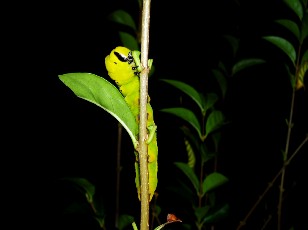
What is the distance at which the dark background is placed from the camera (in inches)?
96.0

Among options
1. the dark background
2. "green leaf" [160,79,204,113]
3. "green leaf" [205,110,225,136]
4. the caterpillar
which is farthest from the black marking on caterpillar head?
the dark background

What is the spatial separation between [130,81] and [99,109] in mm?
2086

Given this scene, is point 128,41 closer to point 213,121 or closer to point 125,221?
point 213,121

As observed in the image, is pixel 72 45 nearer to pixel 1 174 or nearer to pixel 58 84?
pixel 58 84

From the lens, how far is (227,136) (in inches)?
98.1

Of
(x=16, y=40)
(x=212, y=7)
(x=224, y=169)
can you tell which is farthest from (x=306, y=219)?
(x=16, y=40)

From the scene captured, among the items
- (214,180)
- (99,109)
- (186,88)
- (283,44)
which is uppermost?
(283,44)

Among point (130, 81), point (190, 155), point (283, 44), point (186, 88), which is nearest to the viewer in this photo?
point (130, 81)

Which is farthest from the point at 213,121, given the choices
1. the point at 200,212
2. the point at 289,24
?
the point at 289,24

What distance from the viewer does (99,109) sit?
2.43 meters

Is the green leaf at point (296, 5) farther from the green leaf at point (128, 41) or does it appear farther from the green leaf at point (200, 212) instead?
the green leaf at point (200, 212)

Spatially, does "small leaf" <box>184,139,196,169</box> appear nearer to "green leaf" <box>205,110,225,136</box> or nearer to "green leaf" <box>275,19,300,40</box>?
"green leaf" <box>205,110,225,136</box>

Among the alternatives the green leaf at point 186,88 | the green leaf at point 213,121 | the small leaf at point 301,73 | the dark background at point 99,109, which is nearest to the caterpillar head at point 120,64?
the green leaf at point 186,88

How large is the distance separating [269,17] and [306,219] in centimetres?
157
